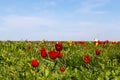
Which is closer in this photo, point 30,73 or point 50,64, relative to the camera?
point 30,73

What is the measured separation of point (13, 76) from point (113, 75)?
1890 mm

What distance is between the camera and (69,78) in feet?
19.5

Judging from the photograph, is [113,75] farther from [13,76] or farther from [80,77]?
[13,76]

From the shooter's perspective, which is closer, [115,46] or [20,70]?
[20,70]

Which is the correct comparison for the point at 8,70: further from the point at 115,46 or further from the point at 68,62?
the point at 115,46

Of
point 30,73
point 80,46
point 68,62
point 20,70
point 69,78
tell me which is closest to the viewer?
point 69,78

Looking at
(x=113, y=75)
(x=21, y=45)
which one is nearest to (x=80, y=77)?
(x=113, y=75)

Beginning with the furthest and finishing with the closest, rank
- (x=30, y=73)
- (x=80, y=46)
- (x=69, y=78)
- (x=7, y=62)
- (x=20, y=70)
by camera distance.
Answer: (x=80, y=46) < (x=7, y=62) < (x=20, y=70) < (x=30, y=73) < (x=69, y=78)

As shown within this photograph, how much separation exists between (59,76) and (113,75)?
2.97ft

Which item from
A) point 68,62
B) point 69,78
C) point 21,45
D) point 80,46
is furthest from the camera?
point 80,46

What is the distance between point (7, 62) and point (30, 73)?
2.87 meters

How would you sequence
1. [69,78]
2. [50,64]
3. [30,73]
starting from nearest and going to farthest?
[69,78] → [30,73] → [50,64]

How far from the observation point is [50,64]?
334 inches

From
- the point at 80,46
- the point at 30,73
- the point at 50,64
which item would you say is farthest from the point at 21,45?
the point at 30,73
